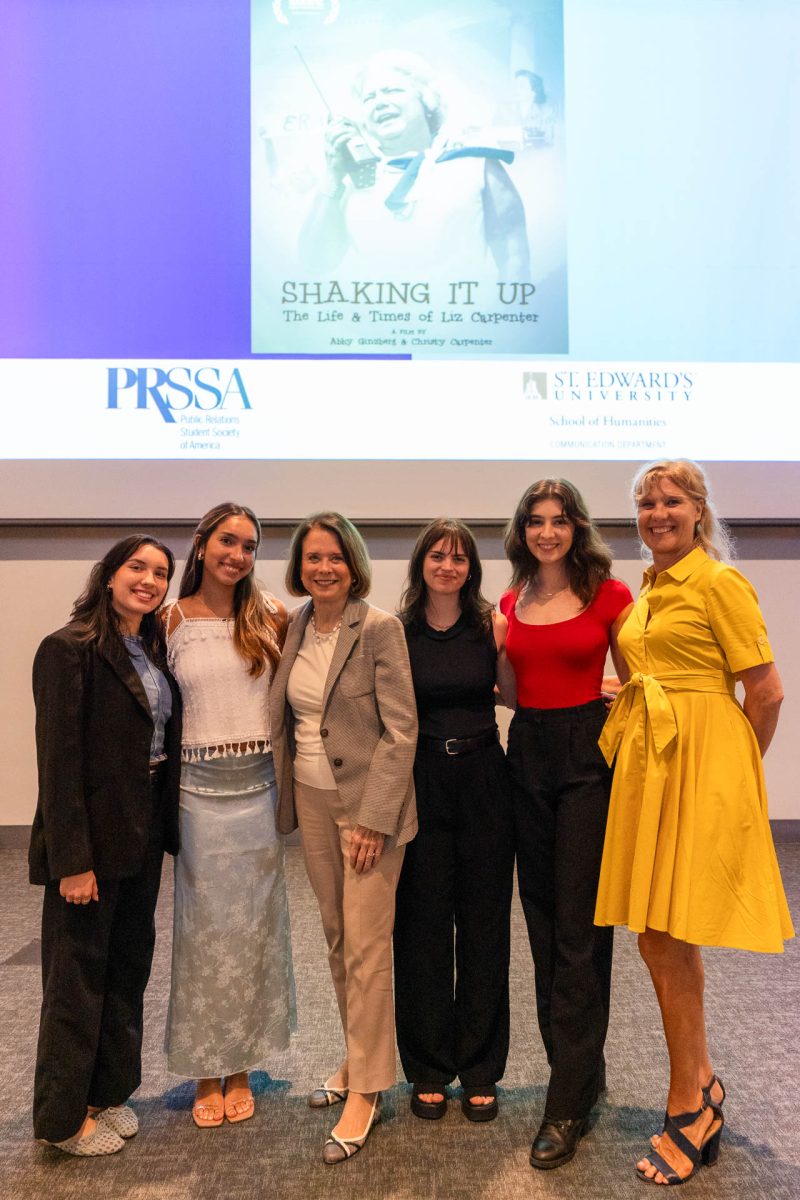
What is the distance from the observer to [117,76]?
3.63 metres

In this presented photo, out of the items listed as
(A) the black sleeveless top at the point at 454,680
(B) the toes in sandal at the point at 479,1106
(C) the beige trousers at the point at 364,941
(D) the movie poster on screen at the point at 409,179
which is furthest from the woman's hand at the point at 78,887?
(D) the movie poster on screen at the point at 409,179

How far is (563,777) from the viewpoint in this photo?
187cm

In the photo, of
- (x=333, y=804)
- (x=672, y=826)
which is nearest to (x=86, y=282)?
(x=333, y=804)

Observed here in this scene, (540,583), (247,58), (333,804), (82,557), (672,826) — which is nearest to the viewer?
(672,826)

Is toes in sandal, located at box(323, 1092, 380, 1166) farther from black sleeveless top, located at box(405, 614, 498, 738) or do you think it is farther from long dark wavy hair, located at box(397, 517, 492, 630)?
long dark wavy hair, located at box(397, 517, 492, 630)

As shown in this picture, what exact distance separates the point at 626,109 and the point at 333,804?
134 inches

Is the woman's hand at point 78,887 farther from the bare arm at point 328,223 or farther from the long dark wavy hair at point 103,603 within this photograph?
the bare arm at point 328,223

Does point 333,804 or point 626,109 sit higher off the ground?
point 626,109

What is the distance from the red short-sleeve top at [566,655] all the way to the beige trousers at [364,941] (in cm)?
49

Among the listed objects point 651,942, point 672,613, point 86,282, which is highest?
point 86,282

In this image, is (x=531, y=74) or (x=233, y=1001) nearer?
(x=233, y=1001)

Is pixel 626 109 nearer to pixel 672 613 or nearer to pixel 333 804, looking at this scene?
pixel 672 613

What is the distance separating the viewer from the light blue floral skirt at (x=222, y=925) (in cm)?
195

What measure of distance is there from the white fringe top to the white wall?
6.22 ft
